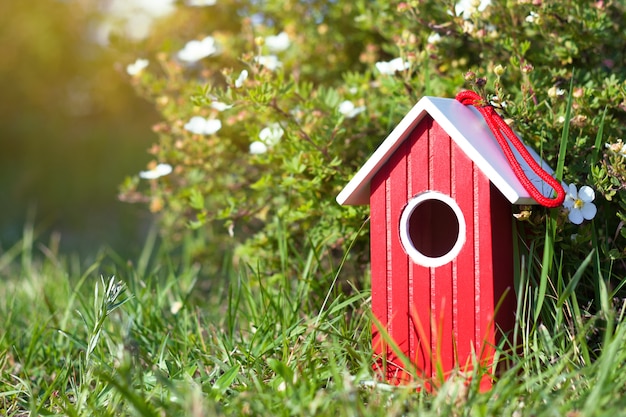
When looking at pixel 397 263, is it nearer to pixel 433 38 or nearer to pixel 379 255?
pixel 379 255

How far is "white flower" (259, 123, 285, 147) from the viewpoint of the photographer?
257 cm

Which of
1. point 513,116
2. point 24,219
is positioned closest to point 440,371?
point 513,116

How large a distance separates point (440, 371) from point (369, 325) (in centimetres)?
43

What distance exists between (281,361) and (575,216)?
0.94 meters

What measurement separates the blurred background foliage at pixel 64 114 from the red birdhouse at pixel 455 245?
20.2ft

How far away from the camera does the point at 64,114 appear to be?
9.97m

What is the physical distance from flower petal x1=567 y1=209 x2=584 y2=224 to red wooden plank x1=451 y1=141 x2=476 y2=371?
31 centimetres

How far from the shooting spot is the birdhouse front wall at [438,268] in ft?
6.14

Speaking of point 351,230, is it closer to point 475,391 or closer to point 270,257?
point 270,257

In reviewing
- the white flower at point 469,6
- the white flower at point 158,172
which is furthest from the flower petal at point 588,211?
the white flower at point 158,172

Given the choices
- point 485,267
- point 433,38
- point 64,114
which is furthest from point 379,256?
point 64,114

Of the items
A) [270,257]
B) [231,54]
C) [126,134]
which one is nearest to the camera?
[270,257]

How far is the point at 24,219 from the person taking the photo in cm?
680

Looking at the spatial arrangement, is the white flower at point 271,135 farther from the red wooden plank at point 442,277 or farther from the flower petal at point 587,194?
the flower petal at point 587,194
